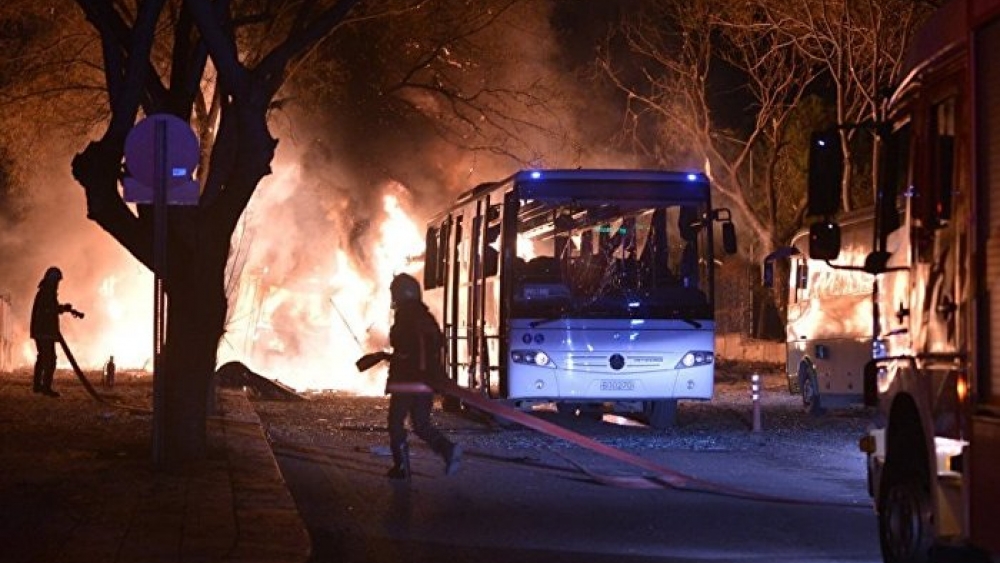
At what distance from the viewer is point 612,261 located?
1911 centimetres

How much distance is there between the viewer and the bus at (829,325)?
22.2 meters

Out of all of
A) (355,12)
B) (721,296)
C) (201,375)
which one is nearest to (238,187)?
(201,375)

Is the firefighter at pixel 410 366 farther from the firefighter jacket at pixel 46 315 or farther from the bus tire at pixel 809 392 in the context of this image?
the bus tire at pixel 809 392

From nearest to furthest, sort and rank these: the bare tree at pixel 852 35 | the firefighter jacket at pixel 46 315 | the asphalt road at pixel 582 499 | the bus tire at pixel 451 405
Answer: the asphalt road at pixel 582 499, the firefighter jacket at pixel 46 315, the bus tire at pixel 451 405, the bare tree at pixel 852 35

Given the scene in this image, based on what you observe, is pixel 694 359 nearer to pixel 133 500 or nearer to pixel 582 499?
pixel 582 499

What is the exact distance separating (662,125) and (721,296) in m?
10.8

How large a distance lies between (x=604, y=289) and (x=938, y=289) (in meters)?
11.7

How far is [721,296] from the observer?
48.2m

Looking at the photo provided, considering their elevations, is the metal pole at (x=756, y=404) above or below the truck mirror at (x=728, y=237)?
below

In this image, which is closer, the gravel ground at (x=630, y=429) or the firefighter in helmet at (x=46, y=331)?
the gravel ground at (x=630, y=429)

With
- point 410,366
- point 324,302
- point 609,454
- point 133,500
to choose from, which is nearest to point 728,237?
point 609,454

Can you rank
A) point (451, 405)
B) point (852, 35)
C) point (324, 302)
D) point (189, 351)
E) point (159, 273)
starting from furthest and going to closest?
point (324, 302), point (852, 35), point (451, 405), point (189, 351), point (159, 273)

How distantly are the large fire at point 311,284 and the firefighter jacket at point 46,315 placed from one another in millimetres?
14368

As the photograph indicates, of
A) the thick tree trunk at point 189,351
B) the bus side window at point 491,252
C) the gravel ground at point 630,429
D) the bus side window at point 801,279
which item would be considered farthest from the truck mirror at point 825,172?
the bus side window at point 801,279
